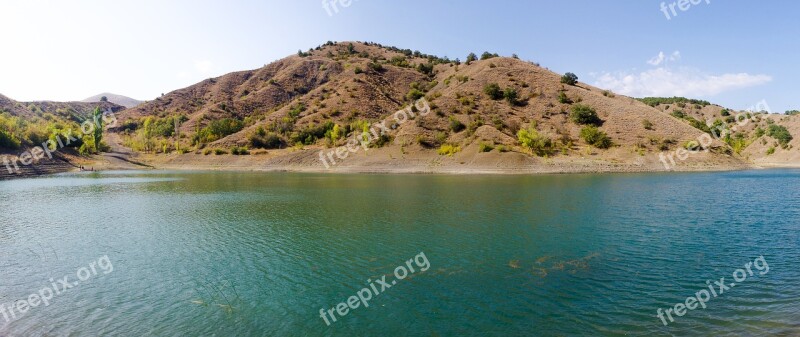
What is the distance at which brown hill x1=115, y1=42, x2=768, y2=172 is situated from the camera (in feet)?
297

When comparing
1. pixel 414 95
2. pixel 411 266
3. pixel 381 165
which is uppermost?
pixel 414 95

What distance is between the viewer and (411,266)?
19.8 m

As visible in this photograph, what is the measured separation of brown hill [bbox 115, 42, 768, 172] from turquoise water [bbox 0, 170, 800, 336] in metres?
53.9

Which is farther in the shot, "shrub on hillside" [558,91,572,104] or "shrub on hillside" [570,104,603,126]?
"shrub on hillside" [558,91,572,104]

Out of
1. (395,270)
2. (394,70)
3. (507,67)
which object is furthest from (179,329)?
(394,70)

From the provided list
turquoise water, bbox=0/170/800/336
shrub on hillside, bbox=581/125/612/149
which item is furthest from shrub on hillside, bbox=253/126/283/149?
shrub on hillside, bbox=581/125/612/149

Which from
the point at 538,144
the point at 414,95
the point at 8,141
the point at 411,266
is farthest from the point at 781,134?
the point at 8,141

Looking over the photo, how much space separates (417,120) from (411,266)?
9039 cm

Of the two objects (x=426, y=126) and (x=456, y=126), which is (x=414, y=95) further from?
(x=456, y=126)

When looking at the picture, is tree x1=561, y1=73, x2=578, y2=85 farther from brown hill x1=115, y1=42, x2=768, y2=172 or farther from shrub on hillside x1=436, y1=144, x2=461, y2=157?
shrub on hillside x1=436, y1=144, x2=461, y2=157

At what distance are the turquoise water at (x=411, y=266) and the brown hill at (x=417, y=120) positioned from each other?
177 ft

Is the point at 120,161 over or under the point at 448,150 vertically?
under

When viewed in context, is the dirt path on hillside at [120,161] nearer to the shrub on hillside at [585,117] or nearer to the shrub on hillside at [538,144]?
the shrub on hillside at [538,144]

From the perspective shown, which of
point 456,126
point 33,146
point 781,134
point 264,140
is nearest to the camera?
point 33,146
